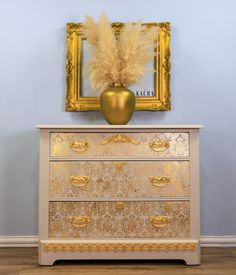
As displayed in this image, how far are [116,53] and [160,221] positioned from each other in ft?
3.29

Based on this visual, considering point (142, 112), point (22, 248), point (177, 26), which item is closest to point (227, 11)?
point (177, 26)

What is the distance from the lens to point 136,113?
3059 mm

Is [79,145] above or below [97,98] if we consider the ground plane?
below

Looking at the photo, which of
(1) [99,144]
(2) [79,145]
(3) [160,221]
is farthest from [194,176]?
(2) [79,145]

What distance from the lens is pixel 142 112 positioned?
306cm

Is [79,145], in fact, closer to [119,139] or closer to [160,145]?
[119,139]

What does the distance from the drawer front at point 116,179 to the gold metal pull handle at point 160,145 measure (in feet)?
0.24

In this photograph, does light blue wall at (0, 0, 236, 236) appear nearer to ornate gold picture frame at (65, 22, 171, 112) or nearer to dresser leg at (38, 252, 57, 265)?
ornate gold picture frame at (65, 22, 171, 112)

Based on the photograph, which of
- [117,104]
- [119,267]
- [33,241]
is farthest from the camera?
[33,241]

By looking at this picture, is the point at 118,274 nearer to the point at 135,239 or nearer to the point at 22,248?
the point at 135,239

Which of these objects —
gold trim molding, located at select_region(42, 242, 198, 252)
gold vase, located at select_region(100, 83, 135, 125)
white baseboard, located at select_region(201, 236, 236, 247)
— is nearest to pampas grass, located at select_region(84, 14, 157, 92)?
gold vase, located at select_region(100, 83, 135, 125)

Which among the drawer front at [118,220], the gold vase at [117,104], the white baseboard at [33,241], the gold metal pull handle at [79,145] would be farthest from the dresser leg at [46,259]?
the gold vase at [117,104]

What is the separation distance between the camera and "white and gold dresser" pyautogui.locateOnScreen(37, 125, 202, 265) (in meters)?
2.51

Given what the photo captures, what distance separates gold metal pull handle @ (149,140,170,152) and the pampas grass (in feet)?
1.38
